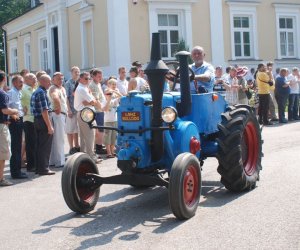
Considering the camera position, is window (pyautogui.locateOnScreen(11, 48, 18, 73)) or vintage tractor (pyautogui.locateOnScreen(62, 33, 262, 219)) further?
window (pyautogui.locateOnScreen(11, 48, 18, 73))

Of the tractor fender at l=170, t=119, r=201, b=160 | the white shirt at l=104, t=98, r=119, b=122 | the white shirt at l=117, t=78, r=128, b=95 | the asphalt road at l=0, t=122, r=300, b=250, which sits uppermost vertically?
the white shirt at l=117, t=78, r=128, b=95

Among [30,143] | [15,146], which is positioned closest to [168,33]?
[30,143]

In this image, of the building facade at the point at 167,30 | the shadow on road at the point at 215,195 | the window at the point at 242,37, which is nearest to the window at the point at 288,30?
the building facade at the point at 167,30

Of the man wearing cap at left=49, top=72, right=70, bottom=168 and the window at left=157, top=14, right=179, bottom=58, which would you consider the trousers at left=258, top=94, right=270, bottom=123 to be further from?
the man wearing cap at left=49, top=72, right=70, bottom=168

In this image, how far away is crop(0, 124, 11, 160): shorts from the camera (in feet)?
29.1

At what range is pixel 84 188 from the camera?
22.2 feet

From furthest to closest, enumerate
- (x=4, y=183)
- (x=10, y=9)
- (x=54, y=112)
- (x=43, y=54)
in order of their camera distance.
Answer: (x=10, y=9) → (x=43, y=54) → (x=54, y=112) → (x=4, y=183)

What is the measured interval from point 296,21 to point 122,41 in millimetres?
9738

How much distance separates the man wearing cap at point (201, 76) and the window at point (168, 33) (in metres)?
14.5

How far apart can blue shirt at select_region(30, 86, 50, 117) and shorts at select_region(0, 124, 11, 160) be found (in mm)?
799

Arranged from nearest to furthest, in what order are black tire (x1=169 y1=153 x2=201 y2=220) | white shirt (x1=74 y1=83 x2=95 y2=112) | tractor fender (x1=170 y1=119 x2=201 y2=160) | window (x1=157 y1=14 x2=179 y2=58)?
1. black tire (x1=169 y1=153 x2=201 y2=220)
2. tractor fender (x1=170 y1=119 x2=201 y2=160)
3. white shirt (x1=74 y1=83 x2=95 y2=112)
4. window (x1=157 y1=14 x2=179 y2=58)

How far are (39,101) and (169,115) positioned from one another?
404 cm

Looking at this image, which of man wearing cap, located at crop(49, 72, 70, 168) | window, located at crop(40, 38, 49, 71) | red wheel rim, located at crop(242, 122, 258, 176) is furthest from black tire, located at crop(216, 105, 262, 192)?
window, located at crop(40, 38, 49, 71)

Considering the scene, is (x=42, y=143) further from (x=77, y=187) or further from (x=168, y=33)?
(x=168, y=33)
